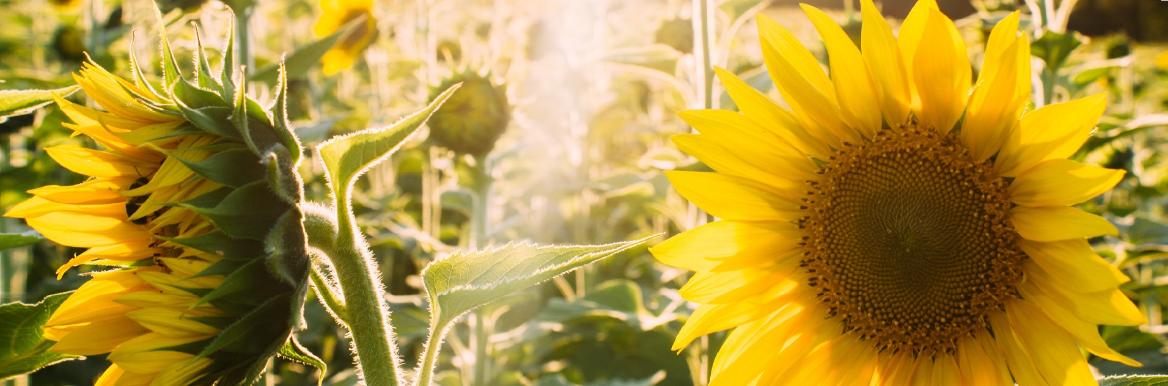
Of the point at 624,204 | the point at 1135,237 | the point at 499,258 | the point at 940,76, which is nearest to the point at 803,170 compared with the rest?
the point at 940,76

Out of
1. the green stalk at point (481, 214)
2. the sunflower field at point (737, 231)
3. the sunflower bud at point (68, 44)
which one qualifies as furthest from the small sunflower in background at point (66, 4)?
the sunflower field at point (737, 231)

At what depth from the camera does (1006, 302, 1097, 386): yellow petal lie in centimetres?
109

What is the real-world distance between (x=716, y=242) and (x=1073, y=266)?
444mm

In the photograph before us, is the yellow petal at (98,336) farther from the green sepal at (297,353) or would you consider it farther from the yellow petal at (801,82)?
the yellow petal at (801,82)

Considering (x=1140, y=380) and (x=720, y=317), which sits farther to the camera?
(x=720, y=317)

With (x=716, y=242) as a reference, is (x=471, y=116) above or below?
above

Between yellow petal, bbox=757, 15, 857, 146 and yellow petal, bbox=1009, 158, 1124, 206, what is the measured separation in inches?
9.4

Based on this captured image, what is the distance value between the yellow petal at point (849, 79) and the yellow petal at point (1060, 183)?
20 centimetres

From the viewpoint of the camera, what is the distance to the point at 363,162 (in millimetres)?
1006

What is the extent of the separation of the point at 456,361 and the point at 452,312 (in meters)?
1.56

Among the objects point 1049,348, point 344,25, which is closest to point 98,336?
point 1049,348

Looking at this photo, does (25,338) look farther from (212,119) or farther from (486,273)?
(486,273)

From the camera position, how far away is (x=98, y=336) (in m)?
1.03

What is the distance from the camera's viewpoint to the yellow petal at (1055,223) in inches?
41.8
